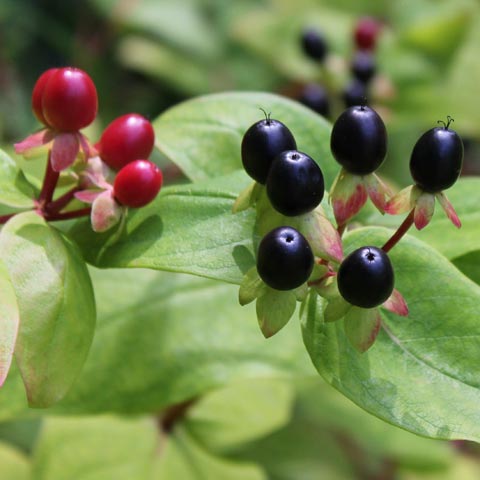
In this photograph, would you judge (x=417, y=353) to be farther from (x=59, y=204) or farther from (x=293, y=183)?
(x=59, y=204)

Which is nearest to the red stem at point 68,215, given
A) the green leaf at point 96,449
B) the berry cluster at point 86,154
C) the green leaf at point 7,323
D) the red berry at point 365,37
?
the berry cluster at point 86,154

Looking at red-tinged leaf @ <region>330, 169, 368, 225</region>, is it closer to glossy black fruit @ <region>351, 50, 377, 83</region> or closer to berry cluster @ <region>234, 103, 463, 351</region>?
berry cluster @ <region>234, 103, 463, 351</region>

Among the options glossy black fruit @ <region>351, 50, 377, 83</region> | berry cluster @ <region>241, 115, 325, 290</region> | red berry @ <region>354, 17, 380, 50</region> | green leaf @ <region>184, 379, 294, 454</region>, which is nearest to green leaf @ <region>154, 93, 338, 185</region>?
berry cluster @ <region>241, 115, 325, 290</region>

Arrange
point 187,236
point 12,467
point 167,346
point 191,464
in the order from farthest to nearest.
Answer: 1. point 12,467
2. point 191,464
3. point 167,346
4. point 187,236

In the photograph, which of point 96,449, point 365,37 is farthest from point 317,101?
point 96,449

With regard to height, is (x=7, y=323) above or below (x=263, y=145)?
below

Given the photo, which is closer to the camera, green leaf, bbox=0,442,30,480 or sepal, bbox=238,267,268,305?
sepal, bbox=238,267,268,305
